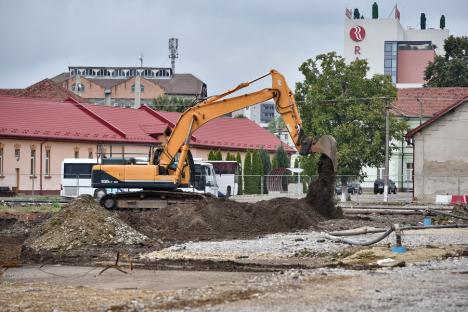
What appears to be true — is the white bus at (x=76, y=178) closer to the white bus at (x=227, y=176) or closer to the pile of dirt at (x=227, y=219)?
the white bus at (x=227, y=176)

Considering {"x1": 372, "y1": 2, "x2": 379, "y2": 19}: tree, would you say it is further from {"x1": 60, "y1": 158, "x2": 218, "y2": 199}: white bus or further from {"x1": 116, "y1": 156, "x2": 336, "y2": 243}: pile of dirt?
{"x1": 116, "y1": 156, "x2": 336, "y2": 243}: pile of dirt

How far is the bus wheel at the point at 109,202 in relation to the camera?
42656 millimetres

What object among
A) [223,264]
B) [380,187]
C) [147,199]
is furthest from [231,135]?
[223,264]

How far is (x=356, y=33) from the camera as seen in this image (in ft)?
496

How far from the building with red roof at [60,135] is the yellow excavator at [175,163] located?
23115 millimetres

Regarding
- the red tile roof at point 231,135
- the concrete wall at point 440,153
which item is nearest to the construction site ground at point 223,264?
the concrete wall at point 440,153

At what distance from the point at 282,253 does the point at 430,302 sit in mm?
10595

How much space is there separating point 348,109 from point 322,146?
109ft

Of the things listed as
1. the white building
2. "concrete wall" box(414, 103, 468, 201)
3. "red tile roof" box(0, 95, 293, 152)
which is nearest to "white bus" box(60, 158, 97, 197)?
"red tile roof" box(0, 95, 293, 152)

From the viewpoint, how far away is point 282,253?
86.2 feet

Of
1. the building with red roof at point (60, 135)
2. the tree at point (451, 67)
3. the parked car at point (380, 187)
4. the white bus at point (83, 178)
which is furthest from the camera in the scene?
the tree at point (451, 67)

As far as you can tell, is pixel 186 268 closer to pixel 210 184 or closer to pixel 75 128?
pixel 210 184

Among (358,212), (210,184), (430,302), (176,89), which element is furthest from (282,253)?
(176,89)

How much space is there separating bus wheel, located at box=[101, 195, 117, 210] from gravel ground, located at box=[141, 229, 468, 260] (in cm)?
1191
